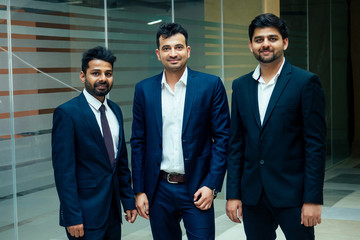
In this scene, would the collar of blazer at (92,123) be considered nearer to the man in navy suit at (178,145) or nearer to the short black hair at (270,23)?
the man in navy suit at (178,145)

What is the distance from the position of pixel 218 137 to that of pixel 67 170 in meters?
1.00

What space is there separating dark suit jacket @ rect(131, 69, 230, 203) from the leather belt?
5 cm

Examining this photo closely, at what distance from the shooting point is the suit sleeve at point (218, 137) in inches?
138

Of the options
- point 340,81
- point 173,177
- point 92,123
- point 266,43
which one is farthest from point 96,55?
point 340,81

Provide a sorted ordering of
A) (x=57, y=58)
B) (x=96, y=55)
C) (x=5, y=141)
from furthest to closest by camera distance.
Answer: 1. (x=57, y=58)
2. (x=5, y=141)
3. (x=96, y=55)

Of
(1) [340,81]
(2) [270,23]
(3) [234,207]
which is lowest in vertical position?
(3) [234,207]

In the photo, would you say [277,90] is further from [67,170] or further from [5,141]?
[5,141]

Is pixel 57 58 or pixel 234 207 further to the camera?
pixel 57 58

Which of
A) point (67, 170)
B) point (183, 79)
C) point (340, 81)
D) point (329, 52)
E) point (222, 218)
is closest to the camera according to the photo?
point (67, 170)

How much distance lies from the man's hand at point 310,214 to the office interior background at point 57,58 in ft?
7.45

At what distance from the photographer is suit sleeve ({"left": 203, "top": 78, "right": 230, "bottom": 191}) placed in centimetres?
351

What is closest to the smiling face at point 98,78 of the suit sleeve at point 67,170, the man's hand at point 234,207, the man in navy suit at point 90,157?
the man in navy suit at point 90,157

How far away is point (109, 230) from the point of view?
11.0 feet

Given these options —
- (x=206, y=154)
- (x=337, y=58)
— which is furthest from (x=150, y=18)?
(x=337, y=58)
